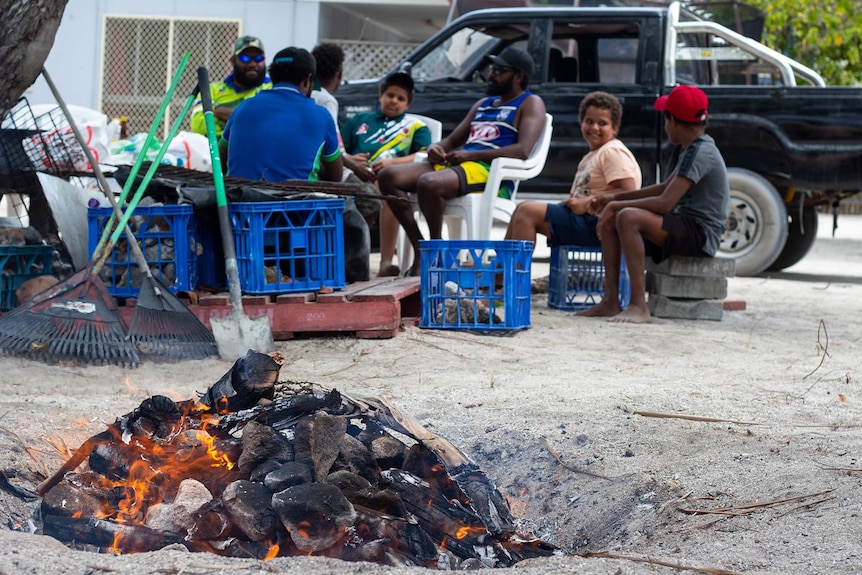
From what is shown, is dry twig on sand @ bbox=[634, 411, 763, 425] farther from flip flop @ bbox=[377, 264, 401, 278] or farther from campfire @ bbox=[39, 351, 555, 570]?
flip flop @ bbox=[377, 264, 401, 278]

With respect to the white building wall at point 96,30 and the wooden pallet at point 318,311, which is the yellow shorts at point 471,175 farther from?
the white building wall at point 96,30

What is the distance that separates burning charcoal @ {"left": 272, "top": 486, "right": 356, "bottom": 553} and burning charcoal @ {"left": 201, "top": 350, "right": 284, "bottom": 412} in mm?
658

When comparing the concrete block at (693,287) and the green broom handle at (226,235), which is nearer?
the green broom handle at (226,235)

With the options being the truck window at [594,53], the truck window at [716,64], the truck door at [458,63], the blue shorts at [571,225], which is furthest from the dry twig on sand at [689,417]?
the truck window at [716,64]

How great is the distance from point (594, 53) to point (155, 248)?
237 inches

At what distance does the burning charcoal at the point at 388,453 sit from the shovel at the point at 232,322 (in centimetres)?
189

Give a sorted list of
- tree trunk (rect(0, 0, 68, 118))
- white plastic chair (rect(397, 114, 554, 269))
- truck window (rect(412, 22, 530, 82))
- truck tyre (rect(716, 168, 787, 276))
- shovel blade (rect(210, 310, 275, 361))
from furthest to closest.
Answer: truck window (rect(412, 22, 530, 82)) → truck tyre (rect(716, 168, 787, 276)) → white plastic chair (rect(397, 114, 554, 269)) → shovel blade (rect(210, 310, 275, 361)) → tree trunk (rect(0, 0, 68, 118))

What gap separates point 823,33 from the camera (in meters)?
17.7

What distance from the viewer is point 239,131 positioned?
5840 mm

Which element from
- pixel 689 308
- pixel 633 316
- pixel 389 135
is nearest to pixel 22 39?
pixel 633 316

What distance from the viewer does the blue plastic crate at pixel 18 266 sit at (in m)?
5.37

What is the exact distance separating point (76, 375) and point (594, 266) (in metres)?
3.91

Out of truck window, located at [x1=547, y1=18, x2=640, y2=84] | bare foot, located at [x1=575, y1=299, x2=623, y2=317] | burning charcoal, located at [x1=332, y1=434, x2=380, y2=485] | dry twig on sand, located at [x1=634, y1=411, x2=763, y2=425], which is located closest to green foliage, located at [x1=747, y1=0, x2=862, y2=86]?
truck window, located at [x1=547, y1=18, x2=640, y2=84]

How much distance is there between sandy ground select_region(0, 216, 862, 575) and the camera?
97.0 inches
